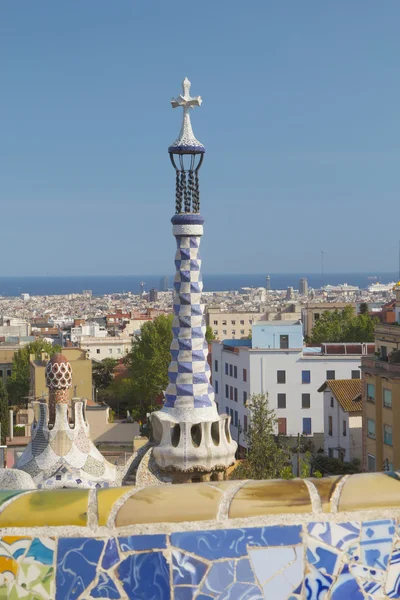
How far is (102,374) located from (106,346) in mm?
16030

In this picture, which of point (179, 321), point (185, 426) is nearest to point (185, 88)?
point (179, 321)

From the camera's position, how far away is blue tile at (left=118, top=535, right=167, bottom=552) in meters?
4.09

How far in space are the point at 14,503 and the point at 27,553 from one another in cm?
22

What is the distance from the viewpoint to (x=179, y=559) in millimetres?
4090

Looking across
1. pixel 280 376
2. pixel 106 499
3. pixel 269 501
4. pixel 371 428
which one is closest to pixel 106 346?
pixel 280 376

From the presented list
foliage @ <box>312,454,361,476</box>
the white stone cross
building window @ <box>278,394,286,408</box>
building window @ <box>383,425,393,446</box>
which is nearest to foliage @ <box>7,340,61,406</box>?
building window @ <box>278,394,286,408</box>

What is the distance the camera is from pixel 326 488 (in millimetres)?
4207

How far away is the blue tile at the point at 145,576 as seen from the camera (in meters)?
4.05

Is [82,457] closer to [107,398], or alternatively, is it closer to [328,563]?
[328,563]

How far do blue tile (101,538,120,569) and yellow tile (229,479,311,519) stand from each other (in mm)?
501

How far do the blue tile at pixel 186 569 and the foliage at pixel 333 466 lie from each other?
24.8m

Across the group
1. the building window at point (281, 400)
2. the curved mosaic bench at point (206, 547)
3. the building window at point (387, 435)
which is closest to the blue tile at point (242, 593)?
the curved mosaic bench at point (206, 547)

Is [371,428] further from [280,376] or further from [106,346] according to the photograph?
[106,346]

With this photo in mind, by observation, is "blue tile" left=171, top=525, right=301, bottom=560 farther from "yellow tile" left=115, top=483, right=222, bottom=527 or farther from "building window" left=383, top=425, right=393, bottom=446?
"building window" left=383, top=425, right=393, bottom=446
